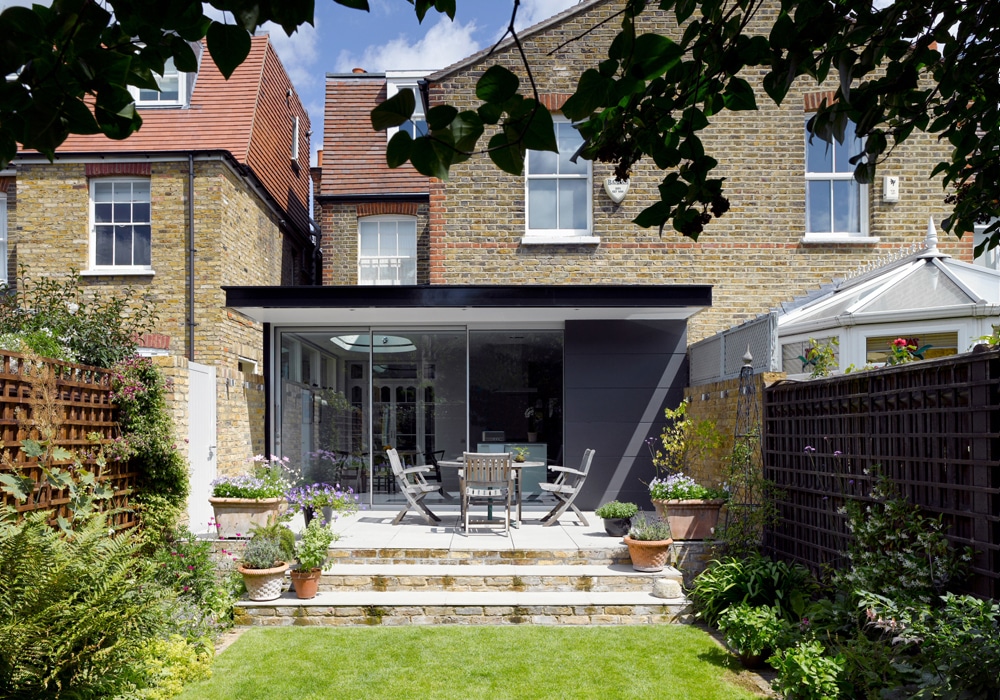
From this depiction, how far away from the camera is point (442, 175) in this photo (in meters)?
1.76

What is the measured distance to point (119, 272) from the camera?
1254 cm

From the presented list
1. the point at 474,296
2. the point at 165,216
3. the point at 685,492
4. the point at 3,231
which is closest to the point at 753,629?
the point at 685,492

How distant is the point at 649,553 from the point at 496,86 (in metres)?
6.83

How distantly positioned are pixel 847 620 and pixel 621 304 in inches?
204

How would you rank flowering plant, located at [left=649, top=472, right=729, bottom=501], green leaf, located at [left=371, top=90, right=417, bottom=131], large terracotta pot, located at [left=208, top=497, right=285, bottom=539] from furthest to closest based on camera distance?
large terracotta pot, located at [left=208, top=497, right=285, bottom=539]
flowering plant, located at [left=649, top=472, right=729, bottom=501]
green leaf, located at [left=371, top=90, right=417, bottom=131]

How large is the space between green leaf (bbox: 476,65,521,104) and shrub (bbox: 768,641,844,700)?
14.1 feet

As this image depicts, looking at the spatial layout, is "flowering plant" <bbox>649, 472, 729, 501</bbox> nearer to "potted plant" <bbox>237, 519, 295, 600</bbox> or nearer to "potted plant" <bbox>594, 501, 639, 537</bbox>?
"potted plant" <bbox>594, 501, 639, 537</bbox>

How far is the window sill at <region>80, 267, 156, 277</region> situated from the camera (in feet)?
41.0

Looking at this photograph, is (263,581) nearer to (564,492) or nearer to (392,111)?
(564,492)

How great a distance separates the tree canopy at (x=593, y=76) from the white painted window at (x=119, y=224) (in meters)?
11.4

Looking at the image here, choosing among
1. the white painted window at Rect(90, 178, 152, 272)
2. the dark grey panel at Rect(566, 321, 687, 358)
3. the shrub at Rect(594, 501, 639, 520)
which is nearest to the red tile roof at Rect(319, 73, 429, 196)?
the white painted window at Rect(90, 178, 152, 272)

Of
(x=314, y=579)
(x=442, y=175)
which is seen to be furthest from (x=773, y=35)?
(x=314, y=579)

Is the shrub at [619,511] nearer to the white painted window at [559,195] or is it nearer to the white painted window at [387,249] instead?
the white painted window at [559,195]

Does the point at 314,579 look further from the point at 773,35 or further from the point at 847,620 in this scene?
the point at 773,35
